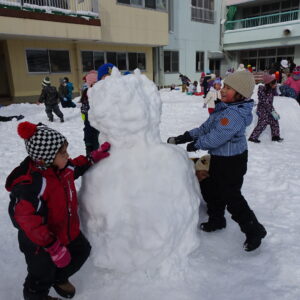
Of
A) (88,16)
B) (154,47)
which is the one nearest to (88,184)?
(88,16)

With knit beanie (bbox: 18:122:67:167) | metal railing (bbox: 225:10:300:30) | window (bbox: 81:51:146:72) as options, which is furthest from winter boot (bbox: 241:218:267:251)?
metal railing (bbox: 225:10:300:30)

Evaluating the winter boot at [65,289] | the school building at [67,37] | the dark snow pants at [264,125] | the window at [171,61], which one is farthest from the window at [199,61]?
the winter boot at [65,289]

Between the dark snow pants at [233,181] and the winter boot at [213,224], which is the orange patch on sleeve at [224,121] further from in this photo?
the winter boot at [213,224]

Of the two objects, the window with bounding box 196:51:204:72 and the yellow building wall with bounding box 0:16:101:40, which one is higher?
the yellow building wall with bounding box 0:16:101:40

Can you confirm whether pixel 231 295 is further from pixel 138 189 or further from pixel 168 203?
pixel 138 189

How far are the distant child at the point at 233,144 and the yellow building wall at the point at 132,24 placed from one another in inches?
501

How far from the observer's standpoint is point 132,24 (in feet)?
48.7

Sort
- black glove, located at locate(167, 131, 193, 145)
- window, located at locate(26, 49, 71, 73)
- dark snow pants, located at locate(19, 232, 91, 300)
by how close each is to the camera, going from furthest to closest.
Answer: window, located at locate(26, 49, 71, 73)
black glove, located at locate(167, 131, 193, 145)
dark snow pants, located at locate(19, 232, 91, 300)

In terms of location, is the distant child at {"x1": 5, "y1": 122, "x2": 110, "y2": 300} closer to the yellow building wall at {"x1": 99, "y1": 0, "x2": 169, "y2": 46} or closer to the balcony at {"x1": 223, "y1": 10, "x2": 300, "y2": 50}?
the yellow building wall at {"x1": 99, "y1": 0, "x2": 169, "y2": 46}

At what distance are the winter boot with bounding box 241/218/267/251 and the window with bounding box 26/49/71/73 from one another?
507 inches

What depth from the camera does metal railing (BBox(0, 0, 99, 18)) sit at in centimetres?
1088

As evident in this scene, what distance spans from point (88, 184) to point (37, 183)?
467 millimetres

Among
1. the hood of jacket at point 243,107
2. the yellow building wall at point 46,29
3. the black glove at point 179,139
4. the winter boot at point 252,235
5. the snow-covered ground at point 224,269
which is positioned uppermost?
the yellow building wall at point 46,29

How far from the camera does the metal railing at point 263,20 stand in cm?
2120
